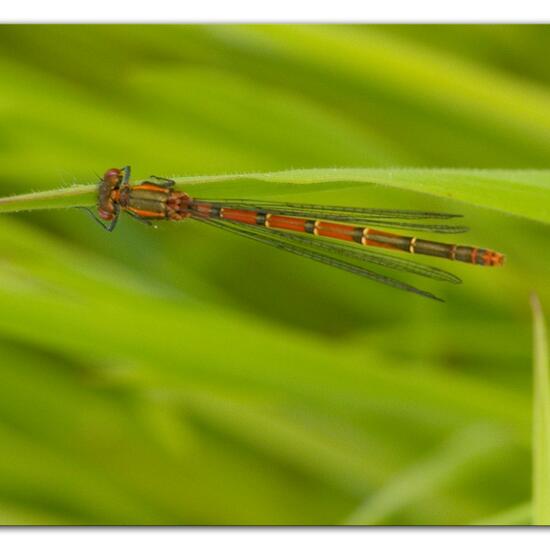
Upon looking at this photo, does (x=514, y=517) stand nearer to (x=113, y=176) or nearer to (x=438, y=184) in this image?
(x=438, y=184)

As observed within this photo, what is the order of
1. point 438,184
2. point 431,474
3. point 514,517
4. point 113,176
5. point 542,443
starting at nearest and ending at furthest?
point 438,184 < point 542,443 < point 113,176 < point 514,517 < point 431,474
